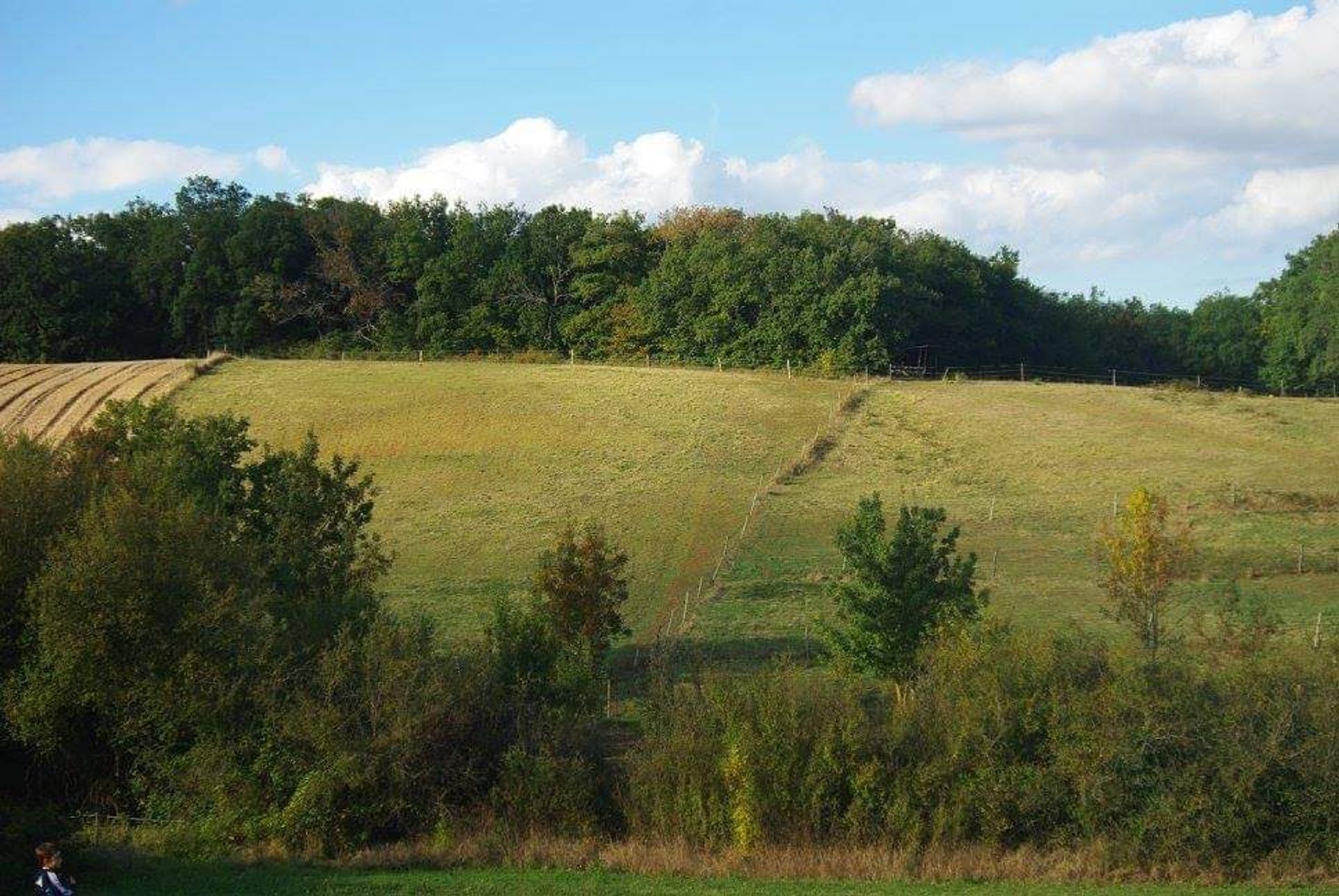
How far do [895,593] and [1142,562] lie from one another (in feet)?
18.1

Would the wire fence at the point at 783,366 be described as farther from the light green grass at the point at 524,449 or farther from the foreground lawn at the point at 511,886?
the foreground lawn at the point at 511,886

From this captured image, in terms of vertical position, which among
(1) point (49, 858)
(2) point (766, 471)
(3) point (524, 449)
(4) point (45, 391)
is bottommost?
(1) point (49, 858)

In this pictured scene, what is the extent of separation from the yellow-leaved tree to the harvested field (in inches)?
1916

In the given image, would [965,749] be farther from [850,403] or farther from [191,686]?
[850,403]

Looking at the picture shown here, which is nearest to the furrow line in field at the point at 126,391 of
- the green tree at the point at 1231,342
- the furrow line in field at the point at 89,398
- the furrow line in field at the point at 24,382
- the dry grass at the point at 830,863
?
the furrow line in field at the point at 89,398

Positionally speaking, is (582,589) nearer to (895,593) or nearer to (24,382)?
(895,593)

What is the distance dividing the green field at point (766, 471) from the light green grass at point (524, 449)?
161 mm

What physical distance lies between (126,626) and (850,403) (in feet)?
165

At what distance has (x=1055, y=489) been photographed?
175 ft

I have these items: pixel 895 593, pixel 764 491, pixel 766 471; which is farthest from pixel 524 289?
pixel 895 593

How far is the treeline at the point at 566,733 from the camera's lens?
68.0 ft

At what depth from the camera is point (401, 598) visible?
40.6 metres

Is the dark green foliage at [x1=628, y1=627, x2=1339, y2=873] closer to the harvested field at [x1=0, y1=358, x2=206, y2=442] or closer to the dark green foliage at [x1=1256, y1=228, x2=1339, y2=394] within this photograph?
the harvested field at [x1=0, y1=358, x2=206, y2=442]

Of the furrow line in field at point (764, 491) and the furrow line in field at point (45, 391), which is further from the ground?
the furrow line in field at point (45, 391)
